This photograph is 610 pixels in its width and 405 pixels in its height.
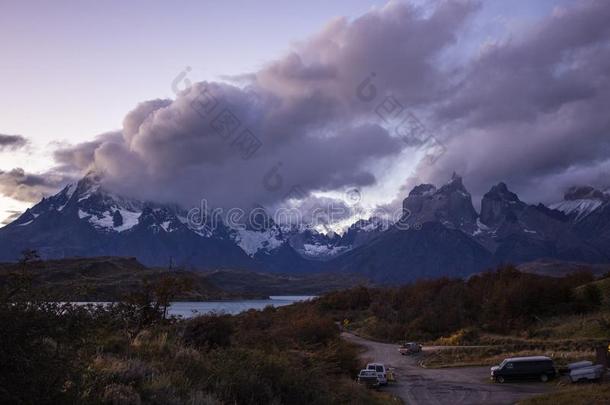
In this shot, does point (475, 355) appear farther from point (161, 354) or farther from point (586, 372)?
point (161, 354)

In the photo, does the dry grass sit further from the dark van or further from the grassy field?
the grassy field

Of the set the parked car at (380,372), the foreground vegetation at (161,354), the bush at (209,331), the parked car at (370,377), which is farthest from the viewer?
the parked car at (380,372)

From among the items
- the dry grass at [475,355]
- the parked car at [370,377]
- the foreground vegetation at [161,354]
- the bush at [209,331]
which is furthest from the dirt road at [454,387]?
the bush at [209,331]

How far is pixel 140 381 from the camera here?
33.0 feet

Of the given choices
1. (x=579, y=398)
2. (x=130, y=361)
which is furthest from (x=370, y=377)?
(x=130, y=361)

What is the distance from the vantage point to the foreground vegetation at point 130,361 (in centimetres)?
677

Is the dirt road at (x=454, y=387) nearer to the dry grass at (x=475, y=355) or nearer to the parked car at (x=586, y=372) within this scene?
the parked car at (x=586, y=372)

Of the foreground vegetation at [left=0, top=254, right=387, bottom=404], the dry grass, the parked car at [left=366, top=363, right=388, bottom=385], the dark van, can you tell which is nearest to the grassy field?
the dark van

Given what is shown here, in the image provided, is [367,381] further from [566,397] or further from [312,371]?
[312,371]

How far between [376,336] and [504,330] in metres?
19.3

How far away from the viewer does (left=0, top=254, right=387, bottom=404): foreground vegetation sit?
6.77 m

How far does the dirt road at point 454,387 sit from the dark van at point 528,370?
0.60m

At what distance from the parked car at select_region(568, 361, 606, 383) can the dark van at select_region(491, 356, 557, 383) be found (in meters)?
3.41

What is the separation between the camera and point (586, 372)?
34.4 meters
